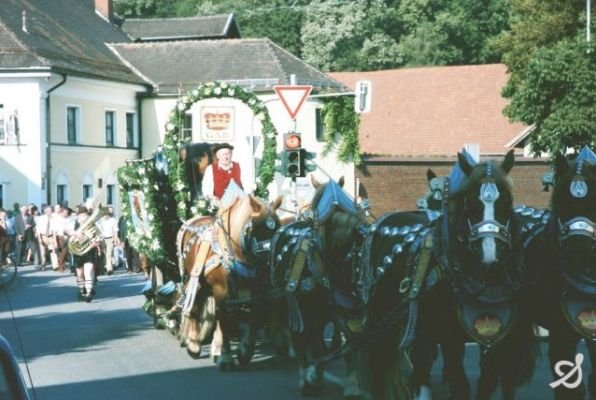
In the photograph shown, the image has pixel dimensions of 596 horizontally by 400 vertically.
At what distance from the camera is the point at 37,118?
4584cm

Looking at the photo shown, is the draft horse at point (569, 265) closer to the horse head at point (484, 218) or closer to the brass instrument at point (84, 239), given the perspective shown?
the horse head at point (484, 218)

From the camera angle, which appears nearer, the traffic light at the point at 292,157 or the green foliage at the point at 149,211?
the green foliage at the point at 149,211

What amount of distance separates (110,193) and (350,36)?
33.8 meters

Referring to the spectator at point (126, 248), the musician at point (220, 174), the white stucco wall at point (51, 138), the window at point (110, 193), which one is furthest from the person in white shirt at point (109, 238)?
the window at point (110, 193)

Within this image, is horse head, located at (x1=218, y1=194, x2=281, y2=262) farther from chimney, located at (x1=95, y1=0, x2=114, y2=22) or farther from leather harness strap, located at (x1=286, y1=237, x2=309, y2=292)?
chimney, located at (x1=95, y1=0, x2=114, y2=22)

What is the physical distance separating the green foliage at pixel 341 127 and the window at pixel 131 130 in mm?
8685

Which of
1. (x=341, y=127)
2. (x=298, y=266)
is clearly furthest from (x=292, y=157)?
(x=341, y=127)

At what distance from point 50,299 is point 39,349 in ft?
27.1

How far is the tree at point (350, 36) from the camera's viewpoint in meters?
80.2

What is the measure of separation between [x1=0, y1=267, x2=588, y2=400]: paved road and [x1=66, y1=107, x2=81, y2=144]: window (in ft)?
91.2

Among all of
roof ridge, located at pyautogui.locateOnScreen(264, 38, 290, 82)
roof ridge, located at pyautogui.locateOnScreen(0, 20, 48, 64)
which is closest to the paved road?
roof ridge, located at pyautogui.locateOnScreen(0, 20, 48, 64)

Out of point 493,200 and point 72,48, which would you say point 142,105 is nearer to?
point 72,48

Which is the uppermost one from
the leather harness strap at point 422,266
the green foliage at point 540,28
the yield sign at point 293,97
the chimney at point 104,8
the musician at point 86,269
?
the chimney at point 104,8

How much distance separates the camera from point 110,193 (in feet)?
171
